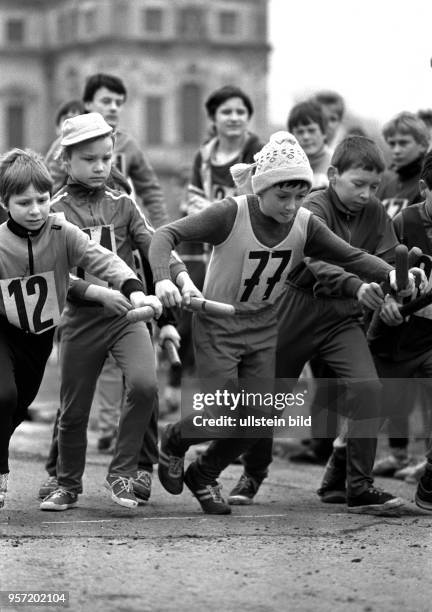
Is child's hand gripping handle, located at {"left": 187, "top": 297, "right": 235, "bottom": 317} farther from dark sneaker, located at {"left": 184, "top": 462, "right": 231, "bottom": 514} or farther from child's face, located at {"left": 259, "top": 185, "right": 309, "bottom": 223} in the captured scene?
dark sneaker, located at {"left": 184, "top": 462, "right": 231, "bottom": 514}

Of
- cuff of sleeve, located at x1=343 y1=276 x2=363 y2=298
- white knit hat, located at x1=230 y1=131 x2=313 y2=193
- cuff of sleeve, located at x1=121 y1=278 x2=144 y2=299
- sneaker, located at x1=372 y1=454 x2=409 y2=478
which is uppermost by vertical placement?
white knit hat, located at x1=230 y1=131 x2=313 y2=193

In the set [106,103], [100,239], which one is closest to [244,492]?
[100,239]

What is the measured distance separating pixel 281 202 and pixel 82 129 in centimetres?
102

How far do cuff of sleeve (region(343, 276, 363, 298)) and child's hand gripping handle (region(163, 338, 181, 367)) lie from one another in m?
0.83

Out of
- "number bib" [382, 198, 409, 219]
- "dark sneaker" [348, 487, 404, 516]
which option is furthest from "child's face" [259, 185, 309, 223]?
"number bib" [382, 198, 409, 219]

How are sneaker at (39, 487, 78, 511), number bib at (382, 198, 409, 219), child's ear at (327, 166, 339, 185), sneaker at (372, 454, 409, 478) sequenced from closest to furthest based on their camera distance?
sneaker at (39, 487, 78, 511) < child's ear at (327, 166, 339, 185) < number bib at (382, 198, 409, 219) < sneaker at (372, 454, 409, 478)

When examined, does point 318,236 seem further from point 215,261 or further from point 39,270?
point 39,270

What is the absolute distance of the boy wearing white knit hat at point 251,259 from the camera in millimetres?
6512

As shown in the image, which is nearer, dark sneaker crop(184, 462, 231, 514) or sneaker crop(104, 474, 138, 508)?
sneaker crop(104, 474, 138, 508)

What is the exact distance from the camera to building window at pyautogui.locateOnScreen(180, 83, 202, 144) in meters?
67.3

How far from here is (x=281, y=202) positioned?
6.50 m

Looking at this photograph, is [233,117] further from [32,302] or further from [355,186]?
[32,302]

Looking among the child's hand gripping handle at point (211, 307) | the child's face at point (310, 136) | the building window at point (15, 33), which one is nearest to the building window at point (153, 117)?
the building window at point (15, 33)

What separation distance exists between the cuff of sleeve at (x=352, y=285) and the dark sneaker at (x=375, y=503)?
0.91 metres
